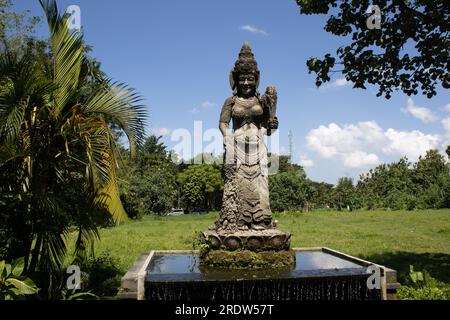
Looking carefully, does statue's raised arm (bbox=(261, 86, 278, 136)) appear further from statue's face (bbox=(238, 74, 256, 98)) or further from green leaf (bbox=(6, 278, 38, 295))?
green leaf (bbox=(6, 278, 38, 295))

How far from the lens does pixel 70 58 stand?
19.8 feet

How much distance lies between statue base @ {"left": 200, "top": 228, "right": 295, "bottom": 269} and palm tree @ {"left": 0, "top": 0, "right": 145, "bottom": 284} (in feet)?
5.31

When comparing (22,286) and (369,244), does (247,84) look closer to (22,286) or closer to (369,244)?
(22,286)

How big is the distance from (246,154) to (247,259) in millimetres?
1825

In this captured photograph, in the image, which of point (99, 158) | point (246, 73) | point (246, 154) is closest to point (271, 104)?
point (246, 73)

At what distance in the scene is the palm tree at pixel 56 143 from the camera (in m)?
5.24

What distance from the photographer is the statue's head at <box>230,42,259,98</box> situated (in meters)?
7.39

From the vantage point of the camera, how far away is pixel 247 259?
6656 millimetres

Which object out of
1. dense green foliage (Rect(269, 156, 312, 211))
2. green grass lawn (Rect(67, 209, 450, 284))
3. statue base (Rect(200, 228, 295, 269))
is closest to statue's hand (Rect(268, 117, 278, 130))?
statue base (Rect(200, 228, 295, 269))

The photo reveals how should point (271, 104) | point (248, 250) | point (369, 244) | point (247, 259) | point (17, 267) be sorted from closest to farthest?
point (17, 267) < point (247, 259) < point (248, 250) < point (271, 104) < point (369, 244)

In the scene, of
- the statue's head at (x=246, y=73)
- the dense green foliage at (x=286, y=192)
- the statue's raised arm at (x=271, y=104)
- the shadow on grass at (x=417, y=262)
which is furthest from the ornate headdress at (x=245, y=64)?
the dense green foliage at (x=286, y=192)
